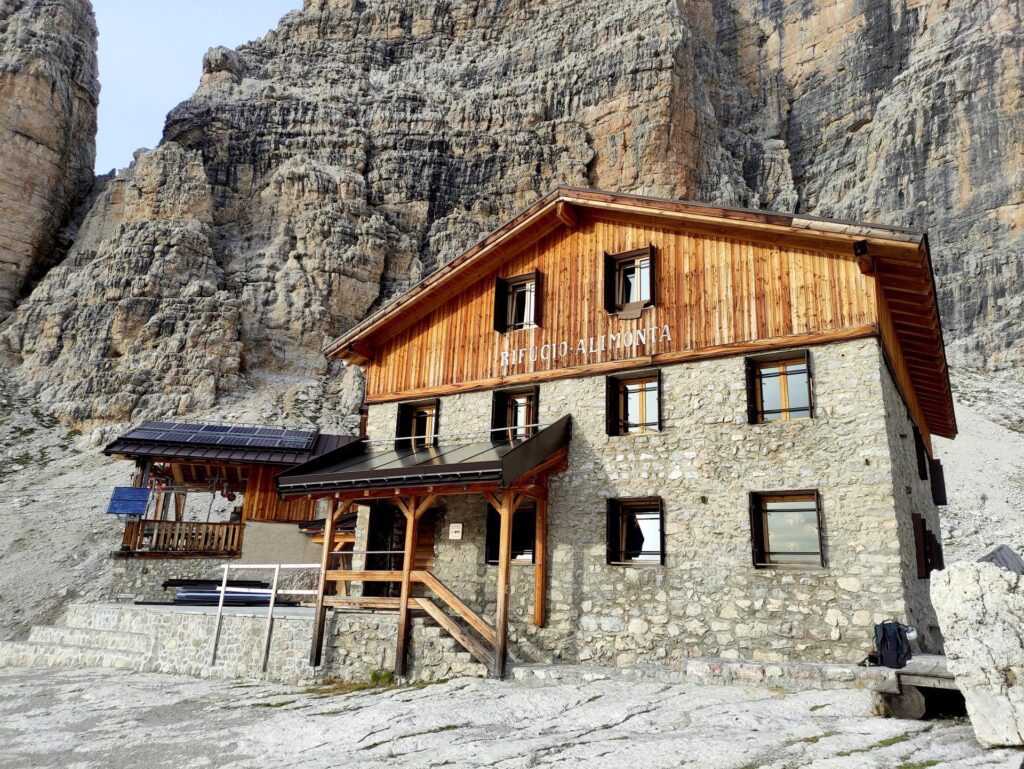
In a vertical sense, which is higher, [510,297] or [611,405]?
[510,297]

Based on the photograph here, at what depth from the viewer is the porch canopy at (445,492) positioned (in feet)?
40.1

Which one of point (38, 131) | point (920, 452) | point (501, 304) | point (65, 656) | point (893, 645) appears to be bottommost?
point (65, 656)

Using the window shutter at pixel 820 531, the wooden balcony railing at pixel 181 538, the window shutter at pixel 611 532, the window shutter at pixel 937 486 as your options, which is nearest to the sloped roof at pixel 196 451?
the wooden balcony railing at pixel 181 538

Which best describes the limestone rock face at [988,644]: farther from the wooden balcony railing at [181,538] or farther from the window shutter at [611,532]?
the wooden balcony railing at [181,538]

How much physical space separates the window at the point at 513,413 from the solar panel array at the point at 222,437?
467 inches

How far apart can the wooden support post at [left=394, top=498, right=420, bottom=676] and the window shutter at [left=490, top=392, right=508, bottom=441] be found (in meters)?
2.55

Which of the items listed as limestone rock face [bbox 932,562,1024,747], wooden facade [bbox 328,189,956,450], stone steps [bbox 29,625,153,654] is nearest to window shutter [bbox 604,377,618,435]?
wooden facade [bbox 328,189,956,450]

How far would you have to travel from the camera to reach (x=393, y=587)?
15.5 m

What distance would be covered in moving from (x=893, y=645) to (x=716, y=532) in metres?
3.11

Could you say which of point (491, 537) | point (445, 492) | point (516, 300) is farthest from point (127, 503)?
point (516, 300)

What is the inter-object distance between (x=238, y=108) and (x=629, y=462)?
69260mm

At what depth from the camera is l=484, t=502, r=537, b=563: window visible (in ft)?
46.3

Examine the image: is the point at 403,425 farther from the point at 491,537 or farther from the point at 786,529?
the point at 786,529

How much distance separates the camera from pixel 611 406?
45.8 feet
